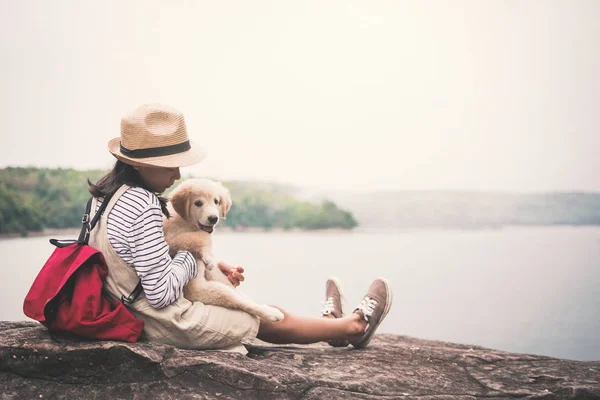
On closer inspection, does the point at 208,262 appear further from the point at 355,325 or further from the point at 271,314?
the point at 355,325

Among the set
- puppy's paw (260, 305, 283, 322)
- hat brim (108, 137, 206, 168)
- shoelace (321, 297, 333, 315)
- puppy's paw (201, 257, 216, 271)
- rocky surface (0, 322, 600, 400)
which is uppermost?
hat brim (108, 137, 206, 168)

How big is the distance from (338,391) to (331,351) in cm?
68

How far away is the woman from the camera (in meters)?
2.35

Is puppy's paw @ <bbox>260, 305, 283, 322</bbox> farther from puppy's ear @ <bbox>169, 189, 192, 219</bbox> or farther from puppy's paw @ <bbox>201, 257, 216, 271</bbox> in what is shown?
puppy's ear @ <bbox>169, 189, 192, 219</bbox>

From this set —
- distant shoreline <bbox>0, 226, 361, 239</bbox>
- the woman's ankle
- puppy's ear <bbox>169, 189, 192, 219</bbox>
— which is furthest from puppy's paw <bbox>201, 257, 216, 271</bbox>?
distant shoreline <bbox>0, 226, 361, 239</bbox>

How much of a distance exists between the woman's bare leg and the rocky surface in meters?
0.08

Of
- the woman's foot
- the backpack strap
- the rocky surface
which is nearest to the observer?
the rocky surface

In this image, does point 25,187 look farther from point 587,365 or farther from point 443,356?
point 587,365

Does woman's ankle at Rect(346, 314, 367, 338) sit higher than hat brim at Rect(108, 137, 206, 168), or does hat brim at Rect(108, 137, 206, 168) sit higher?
hat brim at Rect(108, 137, 206, 168)

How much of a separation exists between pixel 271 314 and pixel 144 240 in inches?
29.3

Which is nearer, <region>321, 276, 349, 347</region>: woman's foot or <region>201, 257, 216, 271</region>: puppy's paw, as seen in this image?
<region>201, 257, 216, 271</region>: puppy's paw

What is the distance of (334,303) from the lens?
138 inches

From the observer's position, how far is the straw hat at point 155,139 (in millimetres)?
2420

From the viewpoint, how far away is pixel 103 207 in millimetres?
2414
